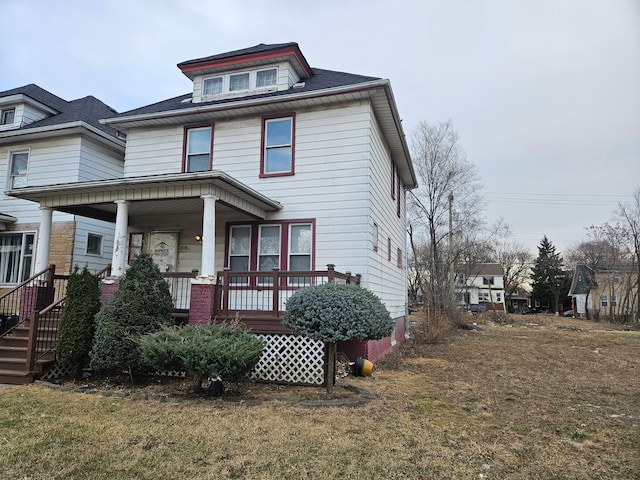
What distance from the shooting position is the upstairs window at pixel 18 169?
1359 cm

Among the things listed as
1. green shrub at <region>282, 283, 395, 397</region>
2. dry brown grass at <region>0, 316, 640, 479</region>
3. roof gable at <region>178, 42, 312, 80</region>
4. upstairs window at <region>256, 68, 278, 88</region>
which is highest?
roof gable at <region>178, 42, 312, 80</region>

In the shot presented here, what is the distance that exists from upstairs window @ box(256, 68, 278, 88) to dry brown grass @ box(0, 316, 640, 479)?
8.19m

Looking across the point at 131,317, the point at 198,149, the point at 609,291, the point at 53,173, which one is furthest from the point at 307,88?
the point at 609,291

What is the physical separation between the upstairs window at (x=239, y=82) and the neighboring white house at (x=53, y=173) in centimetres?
488

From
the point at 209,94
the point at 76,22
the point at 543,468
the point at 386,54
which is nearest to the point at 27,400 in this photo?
the point at 543,468

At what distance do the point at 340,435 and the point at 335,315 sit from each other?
1.89 meters

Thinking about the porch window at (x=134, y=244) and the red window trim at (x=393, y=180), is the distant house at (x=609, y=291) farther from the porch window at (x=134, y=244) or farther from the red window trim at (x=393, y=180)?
the porch window at (x=134, y=244)

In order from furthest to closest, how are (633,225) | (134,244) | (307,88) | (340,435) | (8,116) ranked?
1. (633,225)
2. (8,116)
3. (134,244)
4. (307,88)
5. (340,435)

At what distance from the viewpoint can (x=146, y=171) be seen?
11.4m

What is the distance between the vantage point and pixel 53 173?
13047mm

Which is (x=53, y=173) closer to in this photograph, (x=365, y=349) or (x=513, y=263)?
(x=365, y=349)

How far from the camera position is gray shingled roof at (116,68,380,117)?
10133mm

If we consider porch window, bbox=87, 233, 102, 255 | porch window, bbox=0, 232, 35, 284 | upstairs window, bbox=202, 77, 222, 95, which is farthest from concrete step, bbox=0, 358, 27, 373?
upstairs window, bbox=202, 77, 222, 95

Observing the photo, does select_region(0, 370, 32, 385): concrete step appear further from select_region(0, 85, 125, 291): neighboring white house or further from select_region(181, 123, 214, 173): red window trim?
select_region(181, 123, 214, 173): red window trim
